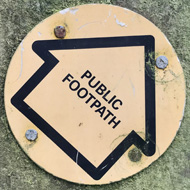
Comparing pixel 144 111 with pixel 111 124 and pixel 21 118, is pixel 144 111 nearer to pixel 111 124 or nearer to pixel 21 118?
Result: pixel 111 124

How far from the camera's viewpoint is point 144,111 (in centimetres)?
106

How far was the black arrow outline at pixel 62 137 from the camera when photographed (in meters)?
1.06

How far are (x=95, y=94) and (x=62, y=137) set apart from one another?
0.16 m

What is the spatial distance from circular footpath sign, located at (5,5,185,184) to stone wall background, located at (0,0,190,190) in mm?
27

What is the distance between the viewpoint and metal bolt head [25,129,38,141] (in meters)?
1.06

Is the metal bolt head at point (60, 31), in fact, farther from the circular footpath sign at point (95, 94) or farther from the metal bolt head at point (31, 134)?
the metal bolt head at point (31, 134)

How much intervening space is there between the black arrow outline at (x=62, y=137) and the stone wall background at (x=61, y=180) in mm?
61

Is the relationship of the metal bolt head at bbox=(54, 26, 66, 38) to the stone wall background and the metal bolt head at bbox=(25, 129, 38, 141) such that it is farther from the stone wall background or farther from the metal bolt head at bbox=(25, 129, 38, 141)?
the metal bolt head at bbox=(25, 129, 38, 141)

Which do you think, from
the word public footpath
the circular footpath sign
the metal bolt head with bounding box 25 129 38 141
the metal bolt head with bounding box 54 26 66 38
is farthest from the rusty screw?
the metal bolt head with bounding box 54 26 66 38

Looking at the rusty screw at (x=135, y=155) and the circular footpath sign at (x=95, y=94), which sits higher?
the circular footpath sign at (x=95, y=94)

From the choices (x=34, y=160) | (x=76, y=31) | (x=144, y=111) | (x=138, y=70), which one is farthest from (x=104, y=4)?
(x=34, y=160)

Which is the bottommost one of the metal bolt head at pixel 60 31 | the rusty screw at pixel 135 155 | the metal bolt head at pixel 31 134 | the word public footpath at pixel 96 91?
the rusty screw at pixel 135 155

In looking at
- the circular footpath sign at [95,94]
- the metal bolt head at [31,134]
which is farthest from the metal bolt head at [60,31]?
the metal bolt head at [31,134]

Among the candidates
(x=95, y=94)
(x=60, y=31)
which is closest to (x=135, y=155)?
(x=95, y=94)
